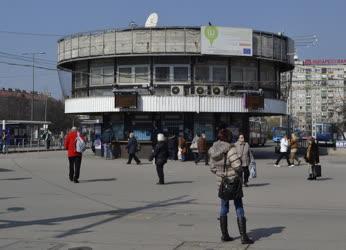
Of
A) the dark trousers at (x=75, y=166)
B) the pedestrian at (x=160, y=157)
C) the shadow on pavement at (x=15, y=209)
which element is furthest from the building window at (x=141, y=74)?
the shadow on pavement at (x=15, y=209)

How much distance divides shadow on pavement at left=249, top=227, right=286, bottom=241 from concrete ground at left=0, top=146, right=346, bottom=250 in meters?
0.02

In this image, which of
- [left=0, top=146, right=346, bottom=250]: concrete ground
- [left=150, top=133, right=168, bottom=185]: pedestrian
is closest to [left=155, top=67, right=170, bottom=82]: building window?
[left=0, top=146, right=346, bottom=250]: concrete ground

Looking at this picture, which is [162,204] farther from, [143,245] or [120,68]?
[120,68]

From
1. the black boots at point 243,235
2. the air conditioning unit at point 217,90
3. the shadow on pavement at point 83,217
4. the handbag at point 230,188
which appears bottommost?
the shadow on pavement at point 83,217

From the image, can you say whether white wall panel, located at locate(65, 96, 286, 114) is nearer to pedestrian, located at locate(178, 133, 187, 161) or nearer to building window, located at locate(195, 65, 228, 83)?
building window, located at locate(195, 65, 228, 83)

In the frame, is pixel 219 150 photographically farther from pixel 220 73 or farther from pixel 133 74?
pixel 133 74

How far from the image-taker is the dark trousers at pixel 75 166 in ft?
65.3

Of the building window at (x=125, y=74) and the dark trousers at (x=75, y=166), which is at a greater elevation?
the building window at (x=125, y=74)

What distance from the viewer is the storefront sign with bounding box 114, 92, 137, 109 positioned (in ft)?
110

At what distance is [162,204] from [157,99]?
63.7ft

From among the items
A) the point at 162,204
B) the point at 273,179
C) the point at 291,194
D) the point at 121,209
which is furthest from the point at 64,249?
the point at 273,179

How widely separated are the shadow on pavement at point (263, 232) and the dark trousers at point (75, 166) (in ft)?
33.8

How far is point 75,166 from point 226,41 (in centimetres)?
1643

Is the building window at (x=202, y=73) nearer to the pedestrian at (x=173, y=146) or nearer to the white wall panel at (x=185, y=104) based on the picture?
the white wall panel at (x=185, y=104)
